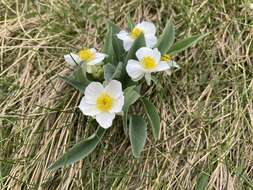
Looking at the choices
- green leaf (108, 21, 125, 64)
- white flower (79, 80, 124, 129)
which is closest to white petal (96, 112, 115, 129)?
white flower (79, 80, 124, 129)

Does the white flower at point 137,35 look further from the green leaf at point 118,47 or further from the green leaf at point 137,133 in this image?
the green leaf at point 137,133

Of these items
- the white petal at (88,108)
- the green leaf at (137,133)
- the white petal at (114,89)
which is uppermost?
the white petal at (114,89)

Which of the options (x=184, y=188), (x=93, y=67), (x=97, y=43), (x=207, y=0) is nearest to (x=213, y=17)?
(x=207, y=0)

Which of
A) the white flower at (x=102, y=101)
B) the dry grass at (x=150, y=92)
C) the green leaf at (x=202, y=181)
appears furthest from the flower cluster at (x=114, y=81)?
the green leaf at (x=202, y=181)

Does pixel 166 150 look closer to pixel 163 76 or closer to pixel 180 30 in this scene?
pixel 163 76

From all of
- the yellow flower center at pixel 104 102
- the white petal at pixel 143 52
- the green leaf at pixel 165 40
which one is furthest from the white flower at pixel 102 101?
the green leaf at pixel 165 40

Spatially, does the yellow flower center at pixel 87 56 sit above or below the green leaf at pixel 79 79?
above

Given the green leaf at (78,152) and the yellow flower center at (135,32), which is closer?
the green leaf at (78,152)

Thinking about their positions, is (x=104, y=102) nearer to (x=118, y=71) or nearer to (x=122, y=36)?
(x=118, y=71)
